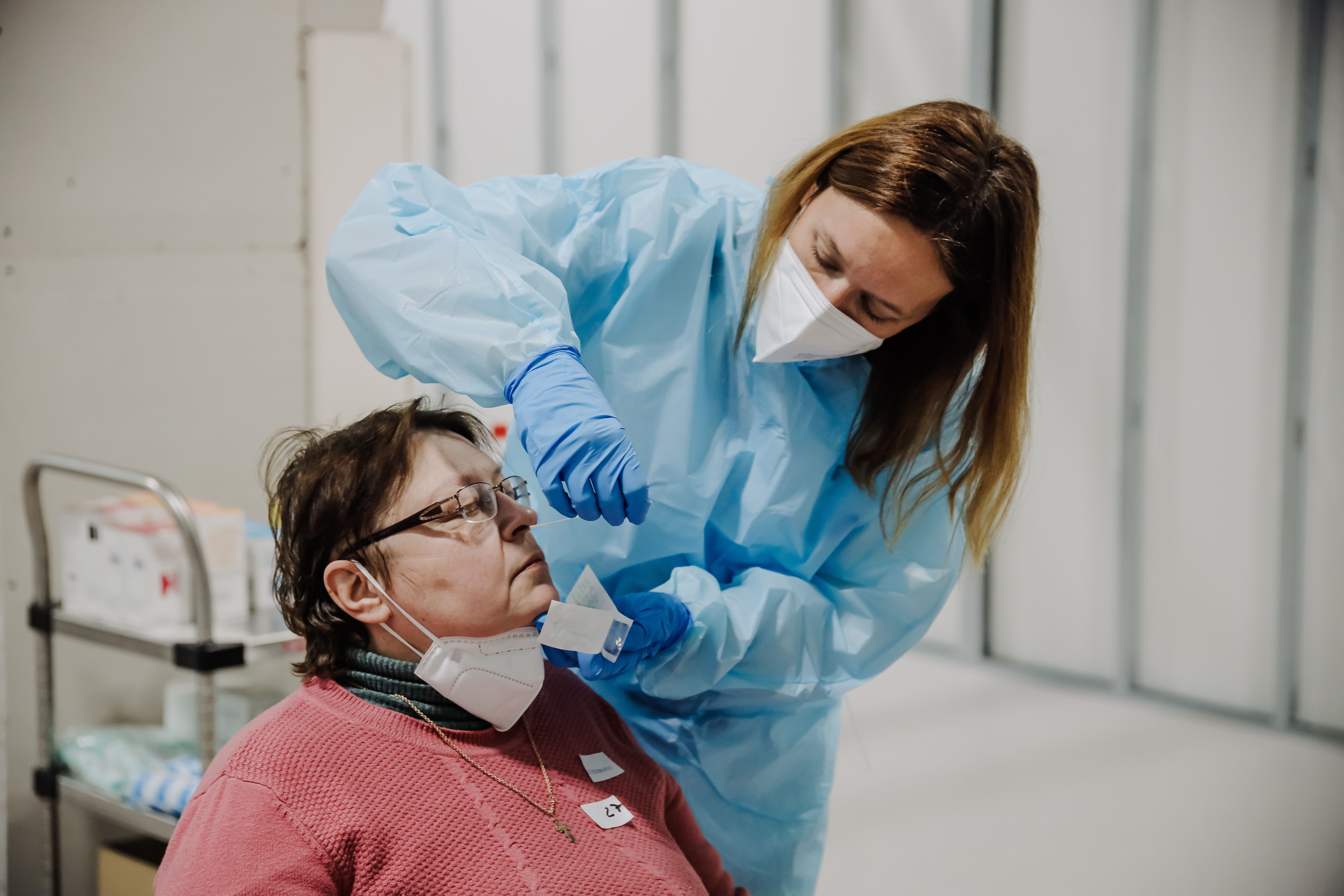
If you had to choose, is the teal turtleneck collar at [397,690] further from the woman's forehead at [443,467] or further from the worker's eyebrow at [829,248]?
the worker's eyebrow at [829,248]

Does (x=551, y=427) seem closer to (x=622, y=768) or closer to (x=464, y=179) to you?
(x=622, y=768)

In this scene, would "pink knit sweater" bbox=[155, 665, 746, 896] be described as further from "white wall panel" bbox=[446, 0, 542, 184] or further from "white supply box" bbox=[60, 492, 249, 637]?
"white wall panel" bbox=[446, 0, 542, 184]

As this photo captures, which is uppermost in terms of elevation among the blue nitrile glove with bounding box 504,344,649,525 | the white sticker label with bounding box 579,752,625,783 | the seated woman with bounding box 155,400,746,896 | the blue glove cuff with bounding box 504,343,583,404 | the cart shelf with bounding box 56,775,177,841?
the blue glove cuff with bounding box 504,343,583,404

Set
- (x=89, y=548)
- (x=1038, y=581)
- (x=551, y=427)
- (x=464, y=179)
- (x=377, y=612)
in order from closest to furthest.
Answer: (x=551, y=427), (x=377, y=612), (x=89, y=548), (x=1038, y=581), (x=464, y=179)

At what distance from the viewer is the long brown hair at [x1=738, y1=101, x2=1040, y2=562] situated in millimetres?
1157

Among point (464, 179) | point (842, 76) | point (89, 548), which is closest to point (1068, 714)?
point (842, 76)

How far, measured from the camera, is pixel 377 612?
1124mm

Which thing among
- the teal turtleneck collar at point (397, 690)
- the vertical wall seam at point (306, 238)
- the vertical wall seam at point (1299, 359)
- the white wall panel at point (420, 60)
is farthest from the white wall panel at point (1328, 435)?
the white wall panel at point (420, 60)

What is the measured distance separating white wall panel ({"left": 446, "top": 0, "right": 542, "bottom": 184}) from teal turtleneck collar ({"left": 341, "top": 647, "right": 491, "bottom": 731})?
382 cm

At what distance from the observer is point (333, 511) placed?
1.13 m

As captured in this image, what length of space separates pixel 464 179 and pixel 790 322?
13.1ft

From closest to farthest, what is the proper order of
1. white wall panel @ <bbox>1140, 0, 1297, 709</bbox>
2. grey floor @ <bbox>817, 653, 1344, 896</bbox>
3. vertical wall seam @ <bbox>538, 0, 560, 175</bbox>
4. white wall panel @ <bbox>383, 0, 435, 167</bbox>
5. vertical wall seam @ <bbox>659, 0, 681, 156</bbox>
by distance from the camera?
grey floor @ <bbox>817, 653, 1344, 896</bbox> → white wall panel @ <bbox>1140, 0, 1297, 709</bbox> → vertical wall seam @ <bbox>659, 0, 681, 156</bbox> → vertical wall seam @ <bbox>538, 0, 560, 175</bbox> → white wall panel @ <bbox>383, 0, 435, 167</bbox>

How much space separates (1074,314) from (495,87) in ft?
8.79

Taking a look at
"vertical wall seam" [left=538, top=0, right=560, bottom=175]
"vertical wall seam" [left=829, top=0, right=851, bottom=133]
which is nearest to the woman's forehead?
"vertical wall seam" [left=829, top=0, right=851, bottom=133]
